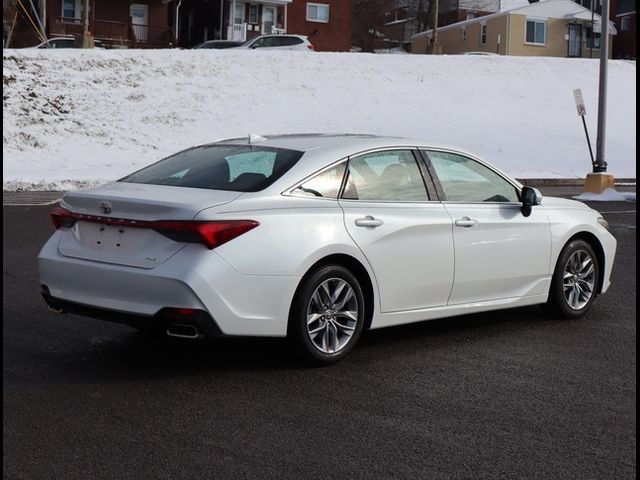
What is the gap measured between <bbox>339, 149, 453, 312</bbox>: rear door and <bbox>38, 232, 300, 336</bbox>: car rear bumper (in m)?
0.77

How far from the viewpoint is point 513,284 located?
7512mm

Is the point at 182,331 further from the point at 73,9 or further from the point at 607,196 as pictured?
the point at 73,9

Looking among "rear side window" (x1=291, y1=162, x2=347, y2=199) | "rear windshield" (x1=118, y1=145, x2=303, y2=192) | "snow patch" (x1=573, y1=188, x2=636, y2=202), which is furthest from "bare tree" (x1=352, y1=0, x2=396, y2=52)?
"rear side window" (x1=291, y1=162, x2=347, y2=199)

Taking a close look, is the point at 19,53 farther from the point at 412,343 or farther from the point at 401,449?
the point at 401,449

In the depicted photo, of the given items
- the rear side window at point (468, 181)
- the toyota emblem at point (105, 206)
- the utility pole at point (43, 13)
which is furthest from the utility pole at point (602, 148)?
the utility pole at point (43, 13)

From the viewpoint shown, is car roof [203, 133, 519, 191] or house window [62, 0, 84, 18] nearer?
car roof [203, 133, 519, 191]

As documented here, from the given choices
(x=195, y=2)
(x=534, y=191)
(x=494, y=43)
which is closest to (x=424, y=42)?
(x=494, y=43)

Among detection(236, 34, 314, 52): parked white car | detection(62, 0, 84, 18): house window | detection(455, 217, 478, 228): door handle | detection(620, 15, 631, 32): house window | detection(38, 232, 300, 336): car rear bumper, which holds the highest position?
detection(620, 15, 631, 32): house window

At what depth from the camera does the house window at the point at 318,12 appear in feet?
208

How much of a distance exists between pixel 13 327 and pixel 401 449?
11.9 feet

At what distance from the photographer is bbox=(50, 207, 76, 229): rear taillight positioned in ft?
20.5

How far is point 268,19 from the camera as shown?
61062mm

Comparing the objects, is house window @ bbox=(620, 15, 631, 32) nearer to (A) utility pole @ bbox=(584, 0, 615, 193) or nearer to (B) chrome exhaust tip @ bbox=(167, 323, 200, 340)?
(A) utility pole @ bbox=(584, 0, 615, 193)

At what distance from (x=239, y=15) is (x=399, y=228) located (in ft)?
183
